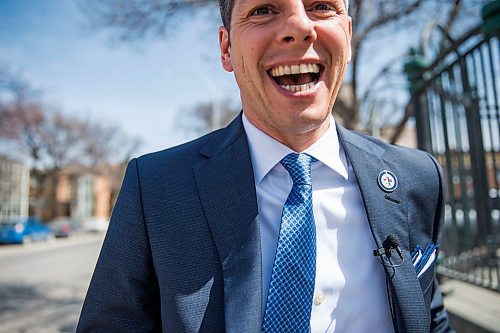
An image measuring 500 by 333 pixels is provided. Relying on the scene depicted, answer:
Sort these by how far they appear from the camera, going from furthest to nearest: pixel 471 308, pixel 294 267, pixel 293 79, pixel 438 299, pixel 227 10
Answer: pixel 471 308 → pixel 438 299 → pixel 227 10 → pixel 293 79 → pixel 294 267

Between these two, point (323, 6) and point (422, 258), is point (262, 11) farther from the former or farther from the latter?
point (422, 258)

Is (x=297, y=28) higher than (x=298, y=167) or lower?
higher

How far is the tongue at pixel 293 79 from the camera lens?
1.27m

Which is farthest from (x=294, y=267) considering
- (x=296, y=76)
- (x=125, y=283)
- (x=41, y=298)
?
(x=41, y=298)

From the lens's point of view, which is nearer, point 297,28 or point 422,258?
point 297,28

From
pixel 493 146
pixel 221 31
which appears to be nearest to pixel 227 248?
pixel 221 31

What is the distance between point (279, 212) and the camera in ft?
4.28

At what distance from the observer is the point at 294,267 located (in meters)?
1.16

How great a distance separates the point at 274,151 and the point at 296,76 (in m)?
0.26

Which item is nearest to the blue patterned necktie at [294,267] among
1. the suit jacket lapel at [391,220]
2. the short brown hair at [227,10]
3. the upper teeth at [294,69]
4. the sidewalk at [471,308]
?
the suit jacket lapel at [391,220]

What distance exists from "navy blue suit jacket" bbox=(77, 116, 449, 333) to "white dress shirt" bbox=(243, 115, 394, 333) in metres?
0.06

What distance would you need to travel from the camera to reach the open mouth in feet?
4.12

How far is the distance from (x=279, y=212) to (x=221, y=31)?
702mm

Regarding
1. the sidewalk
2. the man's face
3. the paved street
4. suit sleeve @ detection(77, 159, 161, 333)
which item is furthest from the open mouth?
the paved street
